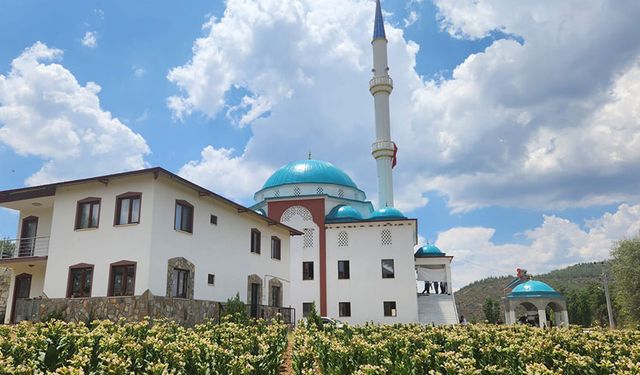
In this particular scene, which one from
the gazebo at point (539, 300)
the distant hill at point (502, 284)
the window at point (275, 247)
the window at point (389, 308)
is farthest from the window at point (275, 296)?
the distant hill at point (502, 284)

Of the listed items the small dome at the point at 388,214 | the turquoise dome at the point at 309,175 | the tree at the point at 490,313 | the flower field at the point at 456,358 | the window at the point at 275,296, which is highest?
the turquoise dome at the point at 309,175

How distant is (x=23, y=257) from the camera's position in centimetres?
2083

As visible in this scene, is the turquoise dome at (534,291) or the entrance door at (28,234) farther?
the turquoise dome at (534,291)

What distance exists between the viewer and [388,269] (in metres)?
33.8

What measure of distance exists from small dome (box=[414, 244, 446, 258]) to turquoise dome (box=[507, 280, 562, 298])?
590 cm

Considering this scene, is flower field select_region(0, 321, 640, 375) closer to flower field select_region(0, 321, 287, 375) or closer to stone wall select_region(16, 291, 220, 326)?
flower field select_region(0, 321, 287, 375)

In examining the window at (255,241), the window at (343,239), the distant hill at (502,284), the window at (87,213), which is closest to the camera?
the window at (87,213)

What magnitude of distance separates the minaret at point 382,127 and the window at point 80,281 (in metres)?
22.9

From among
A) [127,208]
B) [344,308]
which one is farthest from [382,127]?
[127,208]

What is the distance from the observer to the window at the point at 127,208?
18.9 m

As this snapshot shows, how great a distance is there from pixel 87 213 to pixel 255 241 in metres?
8.67

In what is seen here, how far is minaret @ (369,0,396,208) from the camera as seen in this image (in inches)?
1496

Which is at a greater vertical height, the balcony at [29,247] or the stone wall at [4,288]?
the balcony at [29,247]

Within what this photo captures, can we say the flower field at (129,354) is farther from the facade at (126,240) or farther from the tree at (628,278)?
the tree at (628,278)
